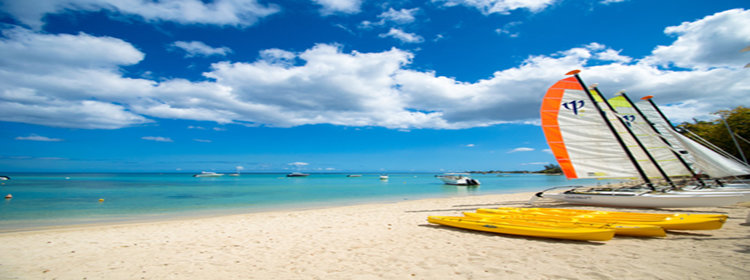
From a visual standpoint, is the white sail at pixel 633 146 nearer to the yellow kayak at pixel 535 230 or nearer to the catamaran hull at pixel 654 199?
the catamaran hull at pixel 654 199

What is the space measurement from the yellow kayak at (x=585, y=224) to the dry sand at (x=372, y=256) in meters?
0.18

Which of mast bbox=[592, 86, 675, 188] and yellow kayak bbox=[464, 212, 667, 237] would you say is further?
mast bbox=[592, 86, 675, 188]

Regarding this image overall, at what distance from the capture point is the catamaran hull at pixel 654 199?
9695 mm

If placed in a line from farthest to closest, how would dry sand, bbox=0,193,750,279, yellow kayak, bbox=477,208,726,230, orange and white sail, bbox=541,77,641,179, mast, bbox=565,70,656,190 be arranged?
orange and white sail, bbox=541,77,641,179
mast, bbox=565,70,656,190
yellow kayak, bbox=477,208,726,230
dry sand, bbox=0,193,750,279

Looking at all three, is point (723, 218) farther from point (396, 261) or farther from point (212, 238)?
point (212, 238)

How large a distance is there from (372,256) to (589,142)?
11519mm

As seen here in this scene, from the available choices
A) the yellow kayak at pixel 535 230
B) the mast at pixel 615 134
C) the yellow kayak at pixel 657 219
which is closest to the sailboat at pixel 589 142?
the mast at pixel 615 134

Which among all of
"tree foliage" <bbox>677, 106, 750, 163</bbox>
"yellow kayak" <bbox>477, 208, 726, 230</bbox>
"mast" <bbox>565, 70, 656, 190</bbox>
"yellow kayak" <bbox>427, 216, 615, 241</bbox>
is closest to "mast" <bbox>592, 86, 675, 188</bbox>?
"mast" <bbox>565, 70, 656, 190</bbox>

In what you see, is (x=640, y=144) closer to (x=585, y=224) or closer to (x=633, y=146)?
(x=633, y=146)

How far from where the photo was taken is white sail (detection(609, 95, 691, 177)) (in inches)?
527

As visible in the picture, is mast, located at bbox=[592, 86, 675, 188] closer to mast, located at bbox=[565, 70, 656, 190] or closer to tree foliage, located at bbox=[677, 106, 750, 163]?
mast, located at bbox=[565, 70, 656, 190]

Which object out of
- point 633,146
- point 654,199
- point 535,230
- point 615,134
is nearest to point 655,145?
point 633,146

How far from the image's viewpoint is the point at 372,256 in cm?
578

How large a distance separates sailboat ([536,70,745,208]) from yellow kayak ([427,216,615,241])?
687cm
